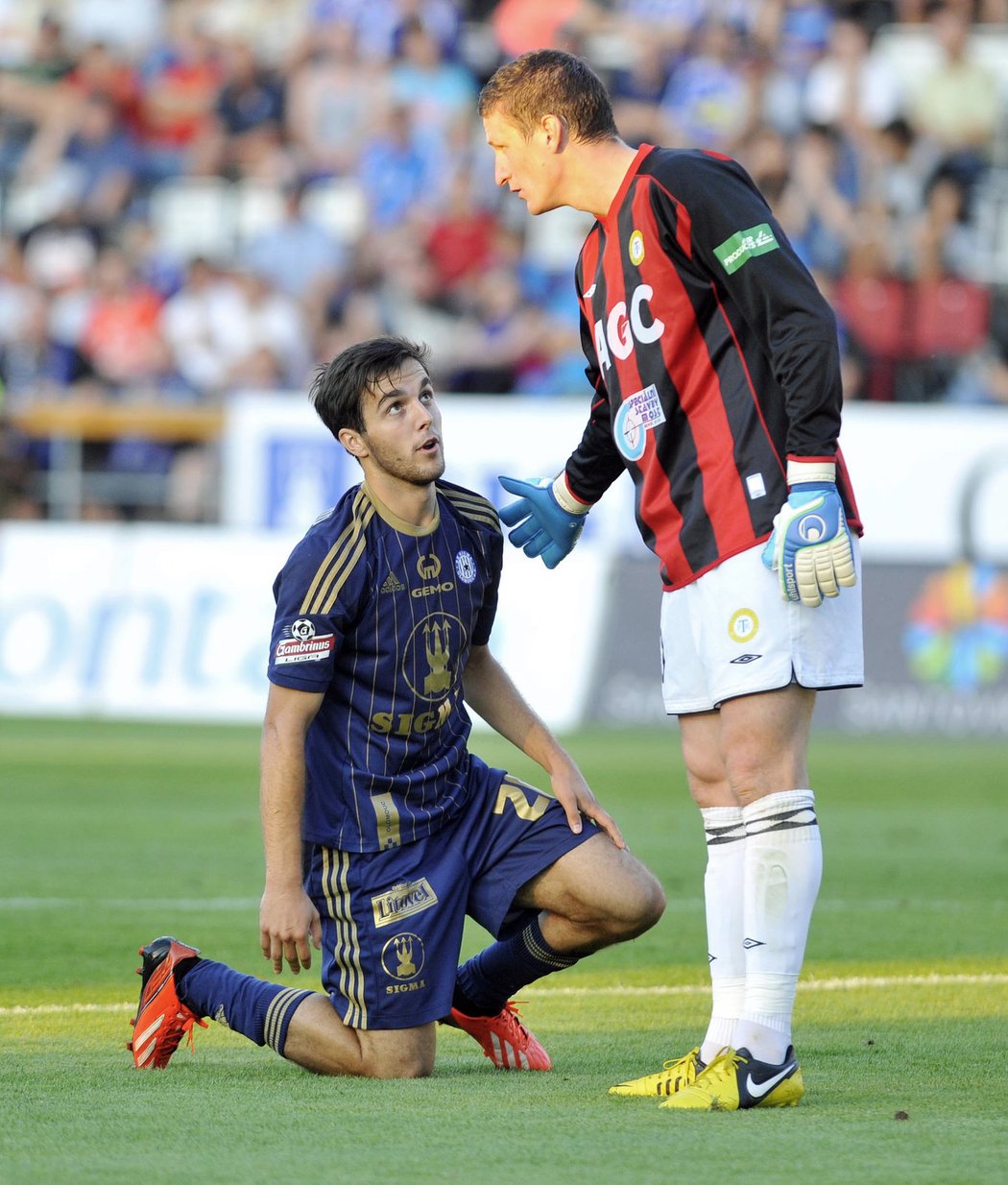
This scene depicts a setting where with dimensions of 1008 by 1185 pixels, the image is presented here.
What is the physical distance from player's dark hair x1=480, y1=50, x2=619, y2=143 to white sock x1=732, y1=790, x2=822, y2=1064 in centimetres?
152

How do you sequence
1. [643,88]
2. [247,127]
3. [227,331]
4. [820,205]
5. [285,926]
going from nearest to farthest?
[285,926] < [820,205] < [227,331] < [643,88] < [247,127]

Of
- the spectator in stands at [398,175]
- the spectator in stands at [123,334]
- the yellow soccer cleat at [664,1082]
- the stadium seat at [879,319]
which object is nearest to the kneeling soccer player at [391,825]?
the yellow soccer cleat at [664,1082]

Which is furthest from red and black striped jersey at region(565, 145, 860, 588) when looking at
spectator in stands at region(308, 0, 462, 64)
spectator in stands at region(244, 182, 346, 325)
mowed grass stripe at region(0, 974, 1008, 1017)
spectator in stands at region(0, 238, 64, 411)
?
spectator in stands at region(308, 0, 462, 64)

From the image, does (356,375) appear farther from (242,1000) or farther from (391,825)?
(242,1000)

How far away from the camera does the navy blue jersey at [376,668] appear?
186 inches

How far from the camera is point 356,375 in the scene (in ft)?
15.9

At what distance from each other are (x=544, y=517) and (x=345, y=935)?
3.90ft

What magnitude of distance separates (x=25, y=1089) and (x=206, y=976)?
2.14 feet

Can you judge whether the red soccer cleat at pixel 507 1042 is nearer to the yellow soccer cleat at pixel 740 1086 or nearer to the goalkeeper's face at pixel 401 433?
the yellow soccer cleat at pixel 740 1086

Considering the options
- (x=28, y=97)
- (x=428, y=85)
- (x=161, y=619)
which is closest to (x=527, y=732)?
(x=161, y=619)

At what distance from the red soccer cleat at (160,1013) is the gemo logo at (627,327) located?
1.73 m

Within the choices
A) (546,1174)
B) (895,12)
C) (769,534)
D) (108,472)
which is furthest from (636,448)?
(895,12)

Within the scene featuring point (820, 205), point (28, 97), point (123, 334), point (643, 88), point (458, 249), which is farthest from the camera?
point (28, 97)

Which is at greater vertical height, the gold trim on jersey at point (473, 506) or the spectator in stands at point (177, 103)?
the spectator in stands at point (177, 103)
